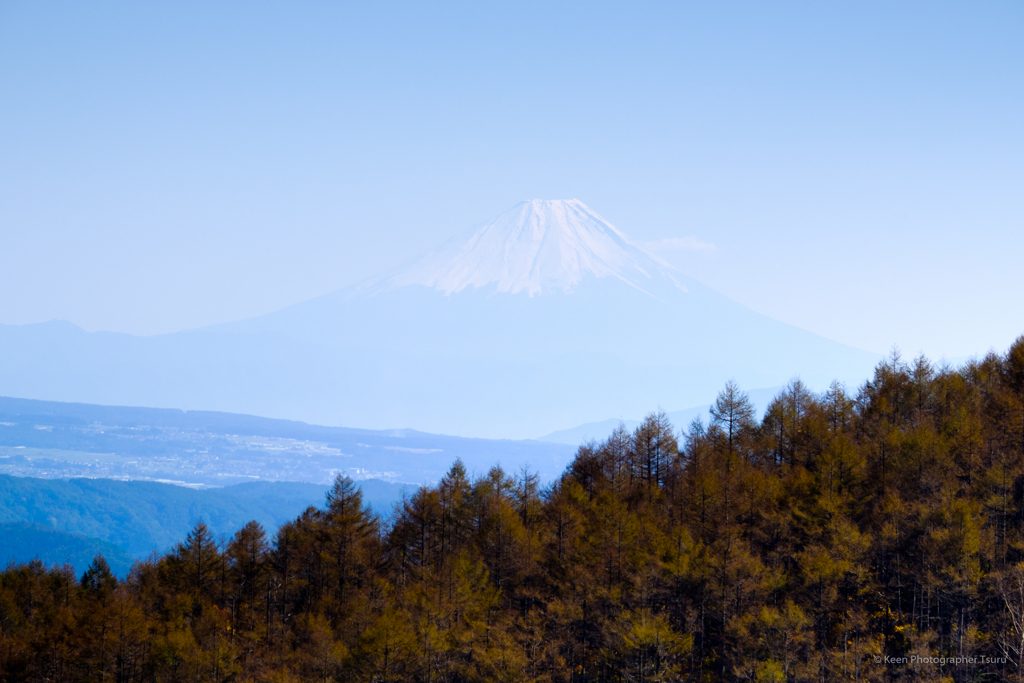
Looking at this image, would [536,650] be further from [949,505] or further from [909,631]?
[949,505]

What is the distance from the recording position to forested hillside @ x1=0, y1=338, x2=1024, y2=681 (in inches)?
2160

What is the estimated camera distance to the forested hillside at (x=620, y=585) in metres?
54.9

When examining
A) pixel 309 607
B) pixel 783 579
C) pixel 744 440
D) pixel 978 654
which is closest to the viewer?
pixel 978 654

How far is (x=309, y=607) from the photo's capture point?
63.7 m

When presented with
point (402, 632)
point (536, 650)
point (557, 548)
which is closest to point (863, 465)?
point (557, 548)

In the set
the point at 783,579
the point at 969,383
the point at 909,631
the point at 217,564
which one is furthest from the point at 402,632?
the point at 969,383

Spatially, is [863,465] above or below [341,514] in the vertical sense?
above

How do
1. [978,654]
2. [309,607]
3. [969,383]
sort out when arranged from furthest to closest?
[969,383] → [309,607] → [978,654]

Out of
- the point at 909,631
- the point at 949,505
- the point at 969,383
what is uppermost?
the point at 969,383

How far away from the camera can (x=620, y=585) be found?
5950cm

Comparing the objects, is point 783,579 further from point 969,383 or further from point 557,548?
point 969,383

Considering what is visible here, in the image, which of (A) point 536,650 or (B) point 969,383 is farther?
(B) point 969,383

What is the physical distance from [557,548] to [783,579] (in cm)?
1576

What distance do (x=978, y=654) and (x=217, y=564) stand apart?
2008 inches
